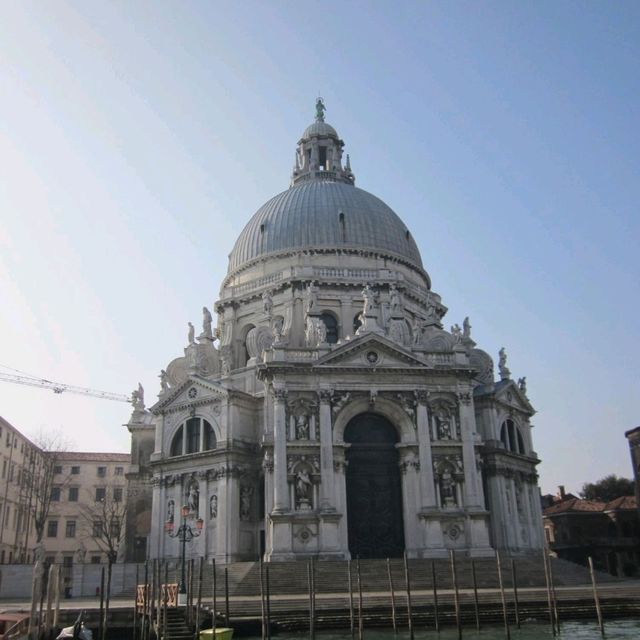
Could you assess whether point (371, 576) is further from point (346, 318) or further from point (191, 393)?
point (346, 318)

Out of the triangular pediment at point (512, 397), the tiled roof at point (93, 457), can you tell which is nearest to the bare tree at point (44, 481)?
the tiled roof at point (93, 457)

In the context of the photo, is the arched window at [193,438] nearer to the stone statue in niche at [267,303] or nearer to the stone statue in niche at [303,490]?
the stone statue in niche at [303,490]

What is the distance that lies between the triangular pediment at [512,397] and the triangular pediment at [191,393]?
1723cm

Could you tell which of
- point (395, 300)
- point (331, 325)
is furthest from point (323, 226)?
point (395, 300)

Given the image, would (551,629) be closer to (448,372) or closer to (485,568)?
(485,568)

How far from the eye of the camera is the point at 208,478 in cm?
4209

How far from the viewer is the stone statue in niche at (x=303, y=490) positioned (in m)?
37.2

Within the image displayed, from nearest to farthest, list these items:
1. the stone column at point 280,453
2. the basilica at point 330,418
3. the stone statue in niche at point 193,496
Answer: the stone column at point 280,453, the basilica at point 330,418, the stone statue in niche at point 193,496

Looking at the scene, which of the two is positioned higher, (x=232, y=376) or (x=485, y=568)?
(x=232, y=376)

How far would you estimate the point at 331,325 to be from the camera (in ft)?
157

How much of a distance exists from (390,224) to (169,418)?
2101 centimetres

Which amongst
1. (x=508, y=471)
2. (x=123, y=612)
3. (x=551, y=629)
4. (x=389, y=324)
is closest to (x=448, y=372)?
(x=389, y=324)

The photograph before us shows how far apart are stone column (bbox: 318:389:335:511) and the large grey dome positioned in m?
14.8

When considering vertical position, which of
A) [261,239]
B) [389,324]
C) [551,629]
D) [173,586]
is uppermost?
[261,239]
